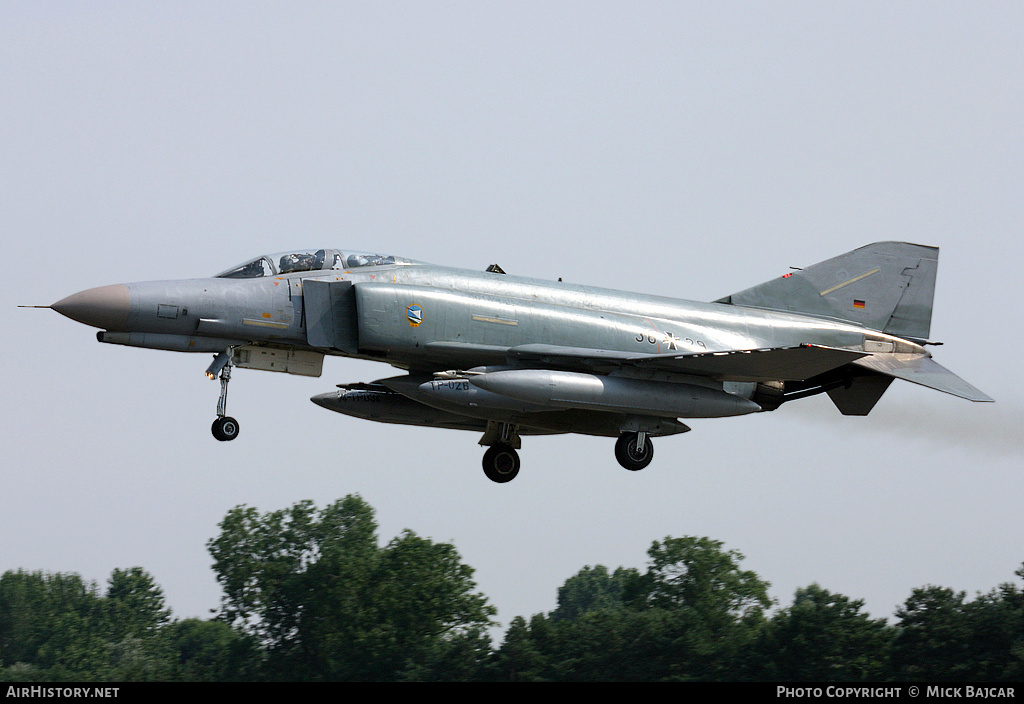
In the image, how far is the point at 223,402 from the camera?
19031mm

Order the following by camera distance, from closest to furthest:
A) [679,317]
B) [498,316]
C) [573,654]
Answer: [498,316], [679,317], [573,654]

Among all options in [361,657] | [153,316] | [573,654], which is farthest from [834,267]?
[361,657]

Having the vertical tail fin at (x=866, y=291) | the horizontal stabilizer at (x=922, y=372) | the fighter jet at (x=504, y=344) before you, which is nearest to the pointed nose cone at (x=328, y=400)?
the fighter jet at (x=504, y=344)

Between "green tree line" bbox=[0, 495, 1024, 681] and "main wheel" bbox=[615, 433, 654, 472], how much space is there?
937 inches

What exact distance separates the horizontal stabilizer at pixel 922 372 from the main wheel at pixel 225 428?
10.4 m

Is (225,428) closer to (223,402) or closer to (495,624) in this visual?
(223,402)

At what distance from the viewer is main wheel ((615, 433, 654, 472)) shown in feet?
68.0

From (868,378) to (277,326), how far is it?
10.4 meters

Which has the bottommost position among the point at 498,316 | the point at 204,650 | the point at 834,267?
the point at 204,650

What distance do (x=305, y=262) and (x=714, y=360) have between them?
6559 mm

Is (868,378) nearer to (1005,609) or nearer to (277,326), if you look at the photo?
(277,326)

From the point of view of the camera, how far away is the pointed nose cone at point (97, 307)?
18.1 m

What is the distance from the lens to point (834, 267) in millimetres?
23375

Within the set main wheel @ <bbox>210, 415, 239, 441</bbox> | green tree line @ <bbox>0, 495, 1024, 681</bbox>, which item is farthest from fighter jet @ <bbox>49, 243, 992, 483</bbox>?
green tree line @ <bbox>0, 495, 1024, 681</bbox>
